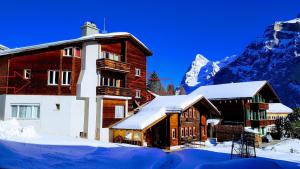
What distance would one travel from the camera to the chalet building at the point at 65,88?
1101 inches

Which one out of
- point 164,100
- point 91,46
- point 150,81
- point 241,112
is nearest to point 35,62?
point 91,46

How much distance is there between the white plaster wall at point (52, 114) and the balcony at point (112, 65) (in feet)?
14.3

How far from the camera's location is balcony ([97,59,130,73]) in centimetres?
3042

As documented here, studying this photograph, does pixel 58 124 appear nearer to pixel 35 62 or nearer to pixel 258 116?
pixel 35 62

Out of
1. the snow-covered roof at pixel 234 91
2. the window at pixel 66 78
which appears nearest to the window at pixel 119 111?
the window at pixel 66 78

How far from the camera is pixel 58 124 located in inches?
1107

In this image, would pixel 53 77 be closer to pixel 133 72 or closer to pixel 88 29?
pixel 88 29

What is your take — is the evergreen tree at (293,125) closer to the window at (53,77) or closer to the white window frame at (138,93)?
the white window frame at (138,93)

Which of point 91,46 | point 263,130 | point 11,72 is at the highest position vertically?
point 91,46

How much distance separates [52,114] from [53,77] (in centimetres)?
369

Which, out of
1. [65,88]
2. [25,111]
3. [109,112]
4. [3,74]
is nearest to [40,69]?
[65,88]

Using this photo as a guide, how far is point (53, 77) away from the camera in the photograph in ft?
95.3

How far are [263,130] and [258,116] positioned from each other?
10.6 ft

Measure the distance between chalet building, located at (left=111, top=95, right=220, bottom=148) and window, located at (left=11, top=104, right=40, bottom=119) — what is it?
7.63 metres
